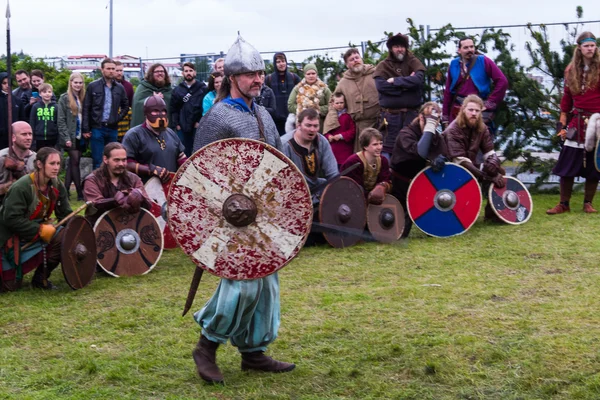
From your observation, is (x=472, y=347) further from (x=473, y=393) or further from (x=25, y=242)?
(x=25, y=242)

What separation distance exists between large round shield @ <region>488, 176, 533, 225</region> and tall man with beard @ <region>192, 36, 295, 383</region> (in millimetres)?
4943

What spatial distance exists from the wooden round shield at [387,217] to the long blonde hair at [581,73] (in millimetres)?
2496

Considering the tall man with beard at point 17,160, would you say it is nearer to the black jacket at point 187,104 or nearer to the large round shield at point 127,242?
the large round shield at point 127,242

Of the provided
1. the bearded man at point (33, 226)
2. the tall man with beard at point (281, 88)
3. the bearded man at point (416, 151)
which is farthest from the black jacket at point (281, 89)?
the bearded man at point (33, 226)

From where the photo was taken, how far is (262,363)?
4.54 meters

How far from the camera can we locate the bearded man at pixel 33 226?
6.62 m

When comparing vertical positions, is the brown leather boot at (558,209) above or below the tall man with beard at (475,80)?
below

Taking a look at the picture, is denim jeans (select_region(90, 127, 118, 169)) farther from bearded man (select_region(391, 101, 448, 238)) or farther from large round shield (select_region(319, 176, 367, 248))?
large round shield (select_region(319, 176, 367, 248))

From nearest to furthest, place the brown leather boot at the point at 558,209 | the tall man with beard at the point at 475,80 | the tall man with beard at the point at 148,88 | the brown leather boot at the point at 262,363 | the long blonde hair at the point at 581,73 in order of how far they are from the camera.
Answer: the brown leather boot at the point at 262,363 → the long blonde hair at the point at 581,73 → the brown leather boot at the point at 558,209 → the tall man with beard at the point at 475,80 → the tall man with beard at the point at 148,88

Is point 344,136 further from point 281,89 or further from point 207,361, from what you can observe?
point 207,361

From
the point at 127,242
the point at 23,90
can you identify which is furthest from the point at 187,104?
the point at 127,242

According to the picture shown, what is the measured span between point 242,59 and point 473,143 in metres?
5.06

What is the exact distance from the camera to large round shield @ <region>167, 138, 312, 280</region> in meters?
4.23

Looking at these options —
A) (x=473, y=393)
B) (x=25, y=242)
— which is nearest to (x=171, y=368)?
(x=473, y=393)
